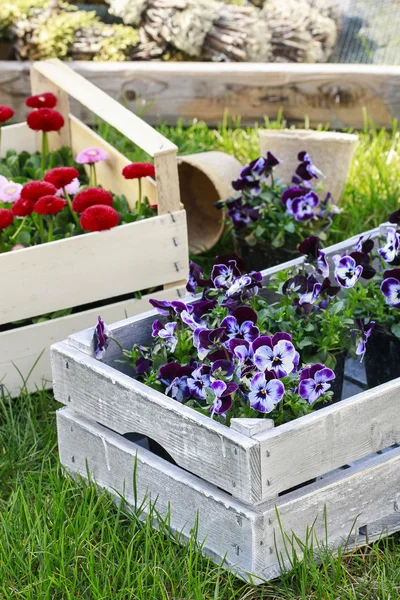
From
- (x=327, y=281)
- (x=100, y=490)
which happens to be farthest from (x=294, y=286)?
(x=100, y=490)

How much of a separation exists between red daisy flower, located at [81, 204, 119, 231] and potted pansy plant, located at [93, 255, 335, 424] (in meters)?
0.34

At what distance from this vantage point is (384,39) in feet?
15.3

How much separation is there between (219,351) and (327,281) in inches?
13.5

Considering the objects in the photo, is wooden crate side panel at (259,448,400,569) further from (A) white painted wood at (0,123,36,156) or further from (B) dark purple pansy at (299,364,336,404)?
(A) white painted wood at (0,123,36,156)

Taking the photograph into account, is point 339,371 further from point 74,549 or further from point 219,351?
point 74,549

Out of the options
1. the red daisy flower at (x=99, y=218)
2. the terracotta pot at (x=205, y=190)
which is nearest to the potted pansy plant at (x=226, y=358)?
the red daisy flower at (x=99, y=218)

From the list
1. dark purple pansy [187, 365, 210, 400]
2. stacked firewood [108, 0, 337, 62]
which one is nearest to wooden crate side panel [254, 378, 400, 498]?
dark purple pansy [187, 365, 210, 400]

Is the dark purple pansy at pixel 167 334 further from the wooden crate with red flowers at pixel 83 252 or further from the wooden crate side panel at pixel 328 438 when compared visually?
the wooden crate with red flowers at pixel 83 252

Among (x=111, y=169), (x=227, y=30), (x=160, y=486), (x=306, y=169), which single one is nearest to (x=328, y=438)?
(x=160, y=486)

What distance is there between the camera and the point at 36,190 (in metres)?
2.53

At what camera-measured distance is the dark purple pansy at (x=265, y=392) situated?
179 centimetres

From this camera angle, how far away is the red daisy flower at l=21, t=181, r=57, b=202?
2533 millimetres

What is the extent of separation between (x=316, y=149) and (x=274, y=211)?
0.41 meters

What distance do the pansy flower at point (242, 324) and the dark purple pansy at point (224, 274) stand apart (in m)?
0.15
